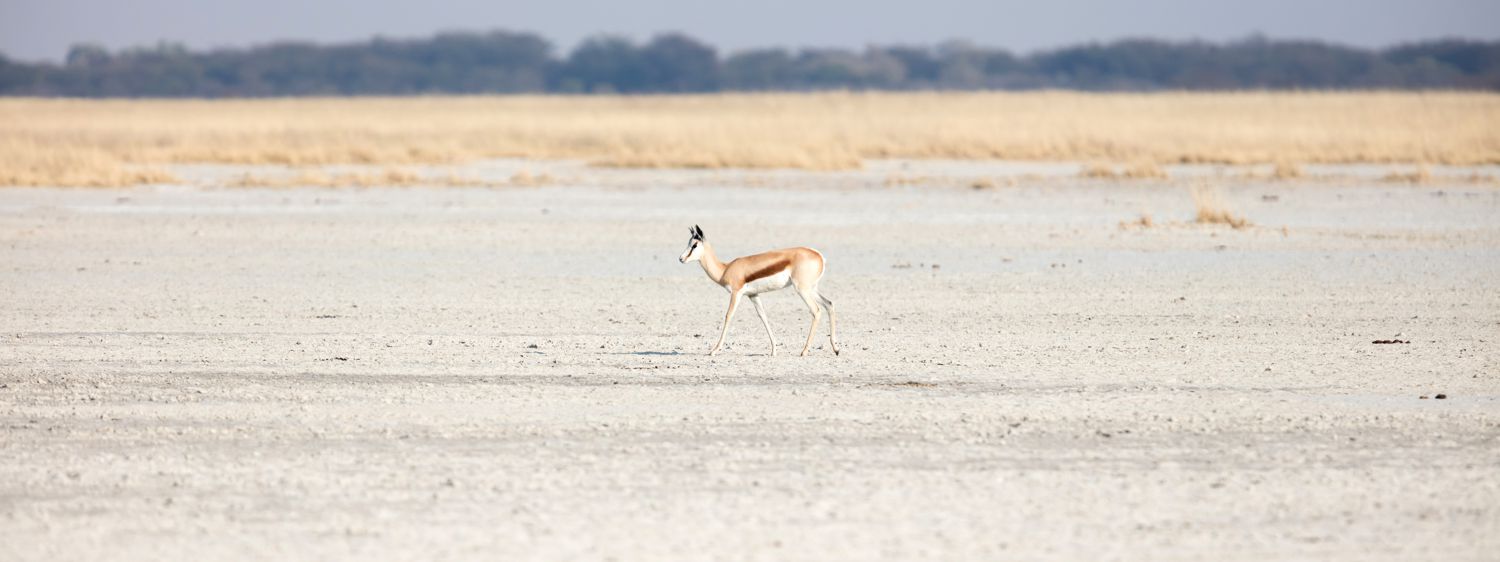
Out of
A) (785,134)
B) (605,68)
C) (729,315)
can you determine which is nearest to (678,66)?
(605,68)

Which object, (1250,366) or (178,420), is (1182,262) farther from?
(178,420)

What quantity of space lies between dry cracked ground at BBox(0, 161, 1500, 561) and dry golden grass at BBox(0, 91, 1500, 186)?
16012mm

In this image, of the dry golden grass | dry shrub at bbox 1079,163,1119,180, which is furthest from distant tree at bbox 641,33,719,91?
dry shrub at bbox 1079,163,1119,180

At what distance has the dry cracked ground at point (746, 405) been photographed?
6.93 meters

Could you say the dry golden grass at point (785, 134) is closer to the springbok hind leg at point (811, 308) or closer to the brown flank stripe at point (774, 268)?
the springbok hind leg at point (811, 308)

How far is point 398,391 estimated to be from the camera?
10.1m

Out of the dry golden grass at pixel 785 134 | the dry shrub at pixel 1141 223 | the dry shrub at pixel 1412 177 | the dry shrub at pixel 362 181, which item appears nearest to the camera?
the dry shrub at pixel 1141 223

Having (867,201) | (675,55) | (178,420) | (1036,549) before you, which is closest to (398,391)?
(178,420)

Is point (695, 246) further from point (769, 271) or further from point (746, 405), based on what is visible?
point (746, 405)

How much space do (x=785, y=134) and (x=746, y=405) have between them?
40558 millimetres

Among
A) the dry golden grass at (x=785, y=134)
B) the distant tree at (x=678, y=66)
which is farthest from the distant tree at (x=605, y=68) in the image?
the dry golden grass at (x=785, y=134)

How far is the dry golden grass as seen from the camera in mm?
37219

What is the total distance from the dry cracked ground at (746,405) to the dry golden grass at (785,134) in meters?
16.0

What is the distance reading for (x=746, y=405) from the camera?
958cm
